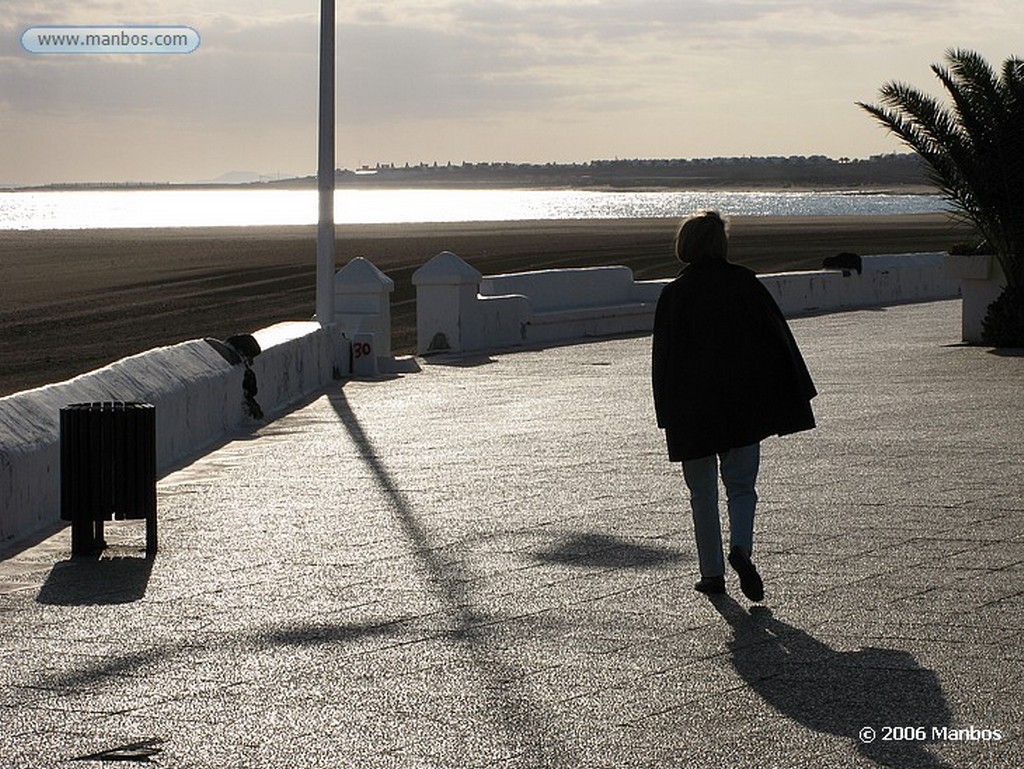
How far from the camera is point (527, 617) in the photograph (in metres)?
7.11

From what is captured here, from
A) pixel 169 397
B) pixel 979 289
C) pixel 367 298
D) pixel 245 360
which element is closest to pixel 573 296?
pixel 367 298

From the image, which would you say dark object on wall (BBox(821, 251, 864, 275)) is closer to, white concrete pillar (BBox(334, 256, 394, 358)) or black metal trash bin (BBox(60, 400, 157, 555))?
white concrete pillar (BBox(334, 256, 394, 358))

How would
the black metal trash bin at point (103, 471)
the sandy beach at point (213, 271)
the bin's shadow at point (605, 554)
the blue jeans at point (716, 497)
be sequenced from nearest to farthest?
1. the blue jeans at point (716, 497)
2. the bin's shadow at point (605, 554)
3. the black metal trash bin at point (103, 471)
4. the sandy beach at point (213, 271)

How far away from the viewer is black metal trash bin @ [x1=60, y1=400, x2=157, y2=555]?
8703mm

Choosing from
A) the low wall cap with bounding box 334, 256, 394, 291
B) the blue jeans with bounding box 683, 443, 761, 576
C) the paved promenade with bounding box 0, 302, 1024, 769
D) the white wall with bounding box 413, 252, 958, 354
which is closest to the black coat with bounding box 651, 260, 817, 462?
the blue jeans with bounding box 683, 443, 761, 576

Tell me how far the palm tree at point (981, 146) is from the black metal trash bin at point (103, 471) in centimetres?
1395

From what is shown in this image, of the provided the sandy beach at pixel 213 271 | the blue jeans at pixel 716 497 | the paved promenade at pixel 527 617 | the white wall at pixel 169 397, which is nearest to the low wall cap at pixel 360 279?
the white wall at pixel 169 397

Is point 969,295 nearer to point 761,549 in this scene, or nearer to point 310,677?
point 761,549

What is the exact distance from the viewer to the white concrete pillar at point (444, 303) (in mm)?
21859

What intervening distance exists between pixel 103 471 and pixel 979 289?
14.9 meters

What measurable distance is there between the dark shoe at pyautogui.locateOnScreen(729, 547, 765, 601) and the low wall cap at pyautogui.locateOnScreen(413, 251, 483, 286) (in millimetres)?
14547

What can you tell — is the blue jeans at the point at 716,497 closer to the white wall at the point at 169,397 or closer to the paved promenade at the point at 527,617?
the paved promenade at the point at 527,617

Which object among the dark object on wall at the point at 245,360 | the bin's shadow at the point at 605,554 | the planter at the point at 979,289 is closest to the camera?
the bin's shadow at the point at 605,554

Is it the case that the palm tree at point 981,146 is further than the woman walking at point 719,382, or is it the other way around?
the palm tree at point 981,146
